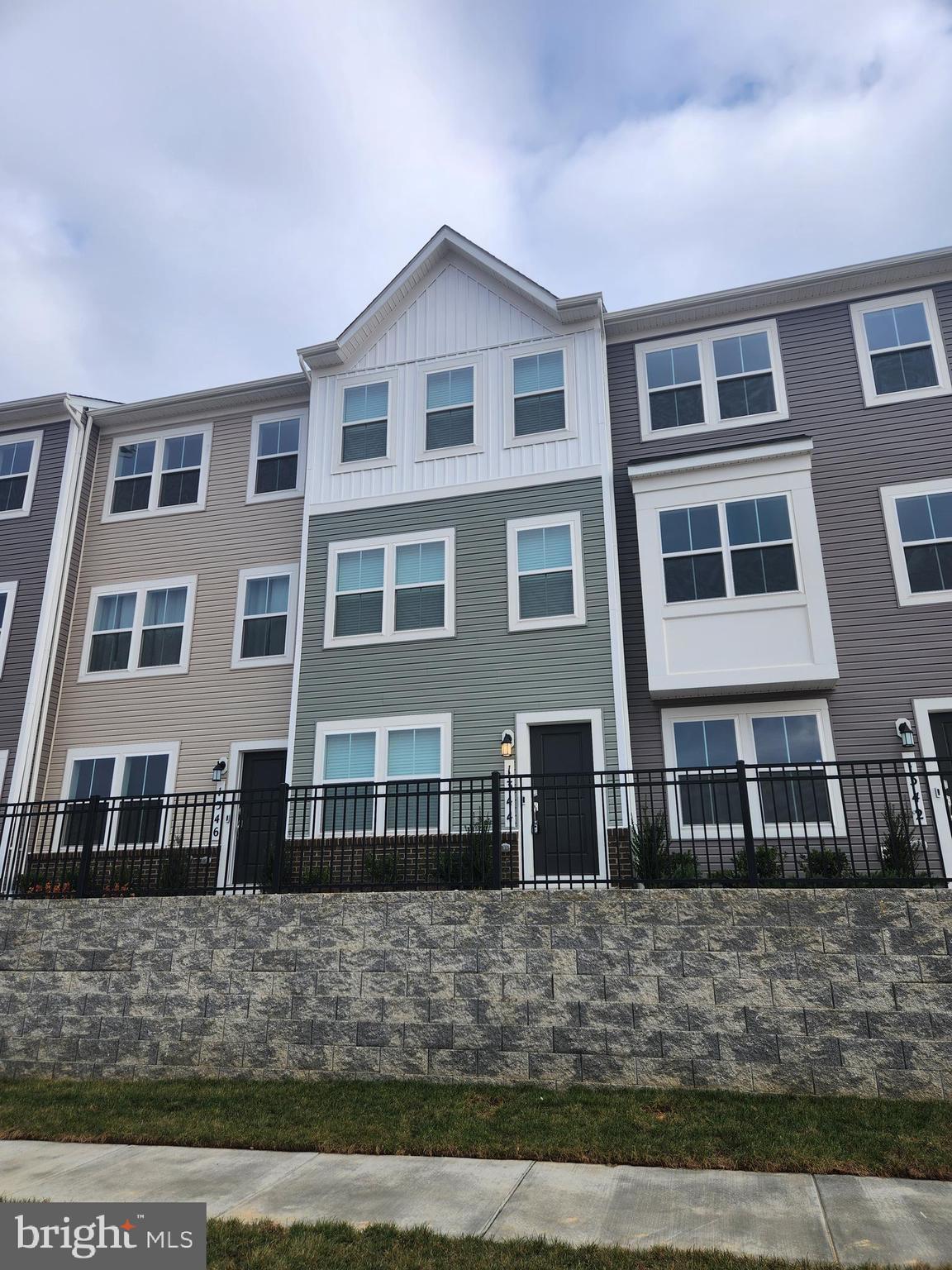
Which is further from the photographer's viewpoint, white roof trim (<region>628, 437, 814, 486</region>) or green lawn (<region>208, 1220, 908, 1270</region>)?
white roof trim (<region>628, 437, 814, 486</region>)

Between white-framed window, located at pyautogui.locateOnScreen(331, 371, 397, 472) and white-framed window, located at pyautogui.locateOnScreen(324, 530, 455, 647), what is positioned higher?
white-framed window, located at pyautogui.locateOnScreen(331, 371, 397, 472)

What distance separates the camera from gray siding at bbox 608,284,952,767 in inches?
499

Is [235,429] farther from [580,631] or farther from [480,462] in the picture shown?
[580,631]

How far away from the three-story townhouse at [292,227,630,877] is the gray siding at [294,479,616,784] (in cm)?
3

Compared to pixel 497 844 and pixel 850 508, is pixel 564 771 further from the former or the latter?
pixel 850 508

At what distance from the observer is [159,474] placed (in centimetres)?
1759

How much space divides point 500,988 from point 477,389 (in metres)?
9.98

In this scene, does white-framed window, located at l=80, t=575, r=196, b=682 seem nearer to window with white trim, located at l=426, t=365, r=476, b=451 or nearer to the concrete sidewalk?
window with white trim, located at l=426, t=365, r=476, b=451

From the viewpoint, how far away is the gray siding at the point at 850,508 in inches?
499

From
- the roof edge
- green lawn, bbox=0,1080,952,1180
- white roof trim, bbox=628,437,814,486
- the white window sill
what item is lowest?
green lawn, bbox=0,1080,952,1180

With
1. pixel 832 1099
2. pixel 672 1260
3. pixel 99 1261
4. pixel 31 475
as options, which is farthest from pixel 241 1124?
pixel 31 475

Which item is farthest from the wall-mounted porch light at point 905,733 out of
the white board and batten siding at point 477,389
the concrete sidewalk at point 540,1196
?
the concrete sidewalk at point 540,1196

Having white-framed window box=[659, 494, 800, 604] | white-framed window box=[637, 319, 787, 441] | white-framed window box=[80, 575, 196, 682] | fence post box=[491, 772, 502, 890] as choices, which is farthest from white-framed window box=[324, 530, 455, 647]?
fence post box=[491, 772, 502, 890]

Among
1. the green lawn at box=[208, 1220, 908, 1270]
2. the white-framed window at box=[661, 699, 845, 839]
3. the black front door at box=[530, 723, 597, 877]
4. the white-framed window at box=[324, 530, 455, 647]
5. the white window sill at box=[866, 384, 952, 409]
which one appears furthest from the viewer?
the white-framed window at box=[324, 530, 455, 647]
